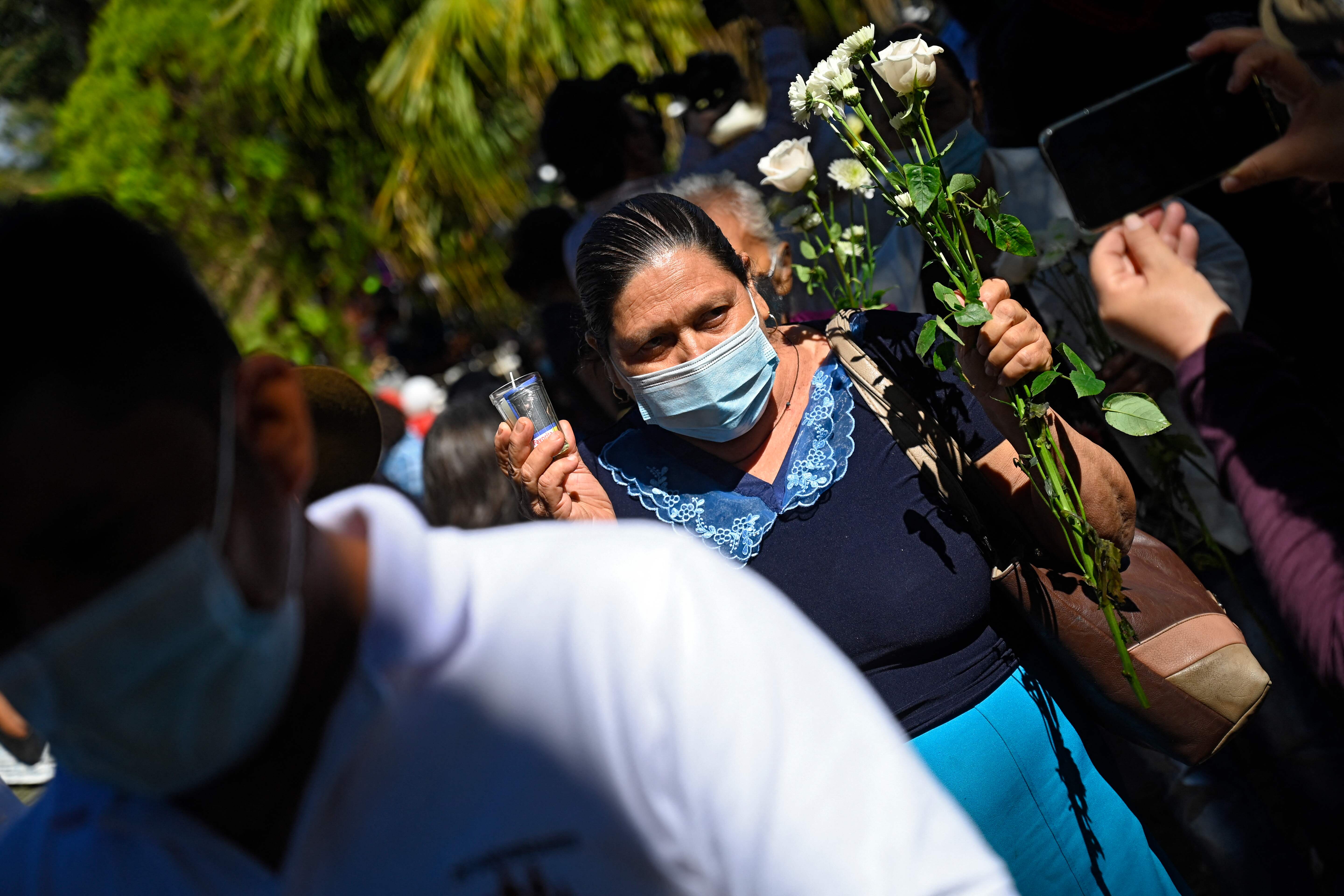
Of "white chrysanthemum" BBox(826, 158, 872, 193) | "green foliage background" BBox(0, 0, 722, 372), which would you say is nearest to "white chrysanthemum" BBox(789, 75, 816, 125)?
"white chrysanthemum" BBox(826, 158, 872, 193)

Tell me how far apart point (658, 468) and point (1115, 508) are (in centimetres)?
88

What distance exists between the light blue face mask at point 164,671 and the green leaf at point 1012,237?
1276 millimetres

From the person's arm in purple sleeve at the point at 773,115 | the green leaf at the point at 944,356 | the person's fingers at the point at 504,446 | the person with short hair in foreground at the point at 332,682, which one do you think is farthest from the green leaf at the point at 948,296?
the person's arm in purple sleeve at the point at 773,115

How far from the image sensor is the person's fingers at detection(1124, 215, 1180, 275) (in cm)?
165

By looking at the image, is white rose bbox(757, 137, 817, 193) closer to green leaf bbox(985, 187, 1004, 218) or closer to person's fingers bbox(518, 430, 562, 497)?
green leaf bbox(985, 187, 1004, 218)

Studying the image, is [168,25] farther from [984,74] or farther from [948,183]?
[948,183]

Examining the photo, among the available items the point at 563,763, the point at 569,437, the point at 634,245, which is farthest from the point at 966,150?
the point at 563,763

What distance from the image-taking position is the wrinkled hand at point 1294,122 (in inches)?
57.6

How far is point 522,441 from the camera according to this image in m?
2.08

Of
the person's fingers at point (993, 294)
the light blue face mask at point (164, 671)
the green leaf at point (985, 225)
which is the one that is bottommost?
the person's fingers at point (993, 294)

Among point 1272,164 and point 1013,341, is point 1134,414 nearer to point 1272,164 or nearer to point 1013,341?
point 1013,341

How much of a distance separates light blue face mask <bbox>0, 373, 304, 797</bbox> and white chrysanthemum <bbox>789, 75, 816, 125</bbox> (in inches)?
49.9

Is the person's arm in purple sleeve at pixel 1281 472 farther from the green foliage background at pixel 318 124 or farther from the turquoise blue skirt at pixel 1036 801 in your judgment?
the green foliage background at pixel 318 124

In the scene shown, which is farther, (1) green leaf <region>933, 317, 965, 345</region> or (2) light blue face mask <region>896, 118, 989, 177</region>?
(2) light blue face mask <region>896, 118, 989, 177</region>
